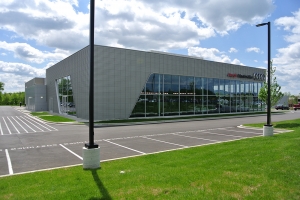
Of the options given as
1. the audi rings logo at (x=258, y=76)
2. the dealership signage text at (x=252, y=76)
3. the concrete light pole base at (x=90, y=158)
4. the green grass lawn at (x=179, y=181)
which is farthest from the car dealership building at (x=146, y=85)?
the green grass lawn at (x=179, y=181)

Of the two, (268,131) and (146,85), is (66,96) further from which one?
(268,131)

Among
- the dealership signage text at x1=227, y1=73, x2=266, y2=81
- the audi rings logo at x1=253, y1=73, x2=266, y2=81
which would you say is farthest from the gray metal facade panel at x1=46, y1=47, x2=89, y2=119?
the audi rings logo at x1=253, y1=73, x2=266, y2=81

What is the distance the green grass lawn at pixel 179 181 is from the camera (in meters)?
4.88

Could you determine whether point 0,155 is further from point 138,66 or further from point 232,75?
point 232,75

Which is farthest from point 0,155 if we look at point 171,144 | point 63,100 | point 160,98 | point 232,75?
point 232,75

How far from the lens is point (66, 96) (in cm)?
3484

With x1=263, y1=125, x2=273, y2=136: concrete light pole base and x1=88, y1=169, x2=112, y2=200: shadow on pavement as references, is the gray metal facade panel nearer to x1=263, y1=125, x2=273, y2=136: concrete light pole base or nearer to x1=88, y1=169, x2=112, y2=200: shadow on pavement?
x1=263, y1=125, x2=273, y2=136: concrete light pole base

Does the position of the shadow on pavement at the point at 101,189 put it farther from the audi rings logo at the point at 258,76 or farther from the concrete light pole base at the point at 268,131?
the audi rings logo at the point at 258,76

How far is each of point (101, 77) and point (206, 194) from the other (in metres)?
23.0

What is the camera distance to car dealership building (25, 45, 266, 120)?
1053 inches

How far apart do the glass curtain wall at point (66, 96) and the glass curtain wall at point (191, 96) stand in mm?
9749

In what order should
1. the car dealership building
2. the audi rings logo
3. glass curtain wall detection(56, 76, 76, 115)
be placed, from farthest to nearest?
the audi rings logo, glass curtain wall detection(56, 76, 76, 115), the car dealership building

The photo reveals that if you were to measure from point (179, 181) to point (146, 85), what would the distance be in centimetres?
2400

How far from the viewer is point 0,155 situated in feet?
33.2
